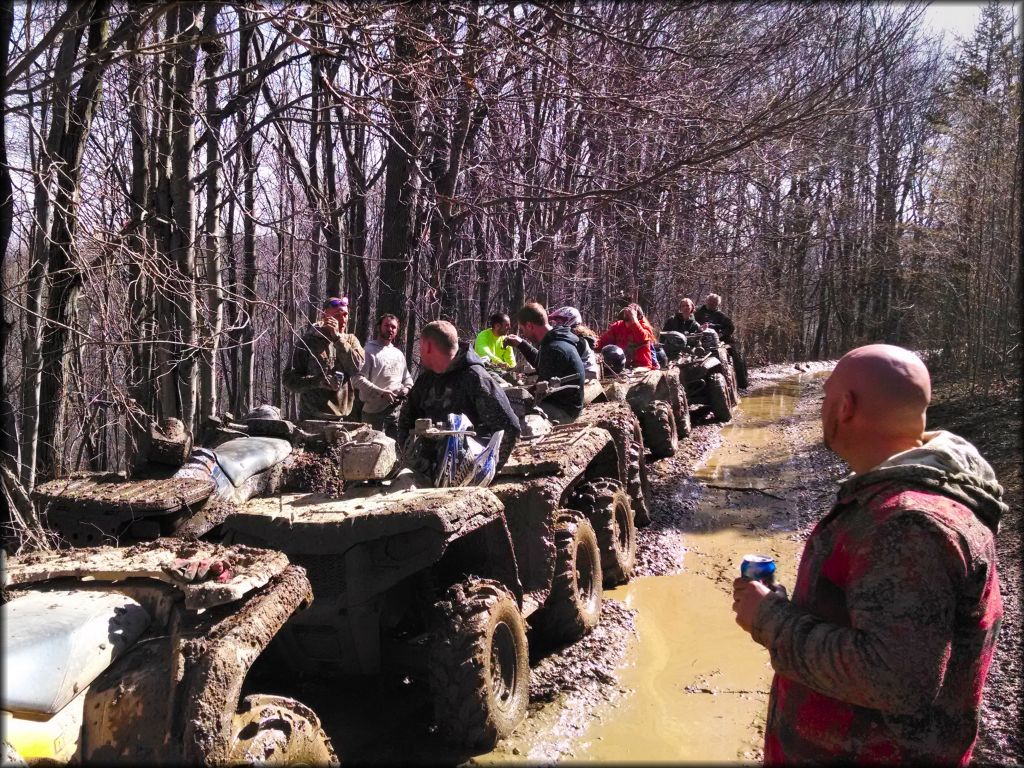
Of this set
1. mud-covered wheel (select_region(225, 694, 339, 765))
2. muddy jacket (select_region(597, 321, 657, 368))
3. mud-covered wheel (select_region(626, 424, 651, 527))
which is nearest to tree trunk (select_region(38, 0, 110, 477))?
mud-covered wheel (select_region(225, 694, 339, 765))

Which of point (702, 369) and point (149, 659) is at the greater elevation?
point (702, 369)

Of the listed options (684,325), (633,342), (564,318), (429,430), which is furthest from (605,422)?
(684,325)

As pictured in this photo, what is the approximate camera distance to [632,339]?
11500 mm

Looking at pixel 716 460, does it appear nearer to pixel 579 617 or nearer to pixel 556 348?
pixel 556 348

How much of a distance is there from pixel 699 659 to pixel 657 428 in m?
5.14

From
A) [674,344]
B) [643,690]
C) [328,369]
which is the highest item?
[674,344]

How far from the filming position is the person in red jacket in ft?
37.3

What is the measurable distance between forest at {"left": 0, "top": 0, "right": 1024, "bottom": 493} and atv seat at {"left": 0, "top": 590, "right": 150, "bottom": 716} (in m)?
1.39

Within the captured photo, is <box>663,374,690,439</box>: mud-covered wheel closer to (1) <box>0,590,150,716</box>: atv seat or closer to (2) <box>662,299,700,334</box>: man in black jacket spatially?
(2) <box>662,299,700,334</box>: man in black jacket

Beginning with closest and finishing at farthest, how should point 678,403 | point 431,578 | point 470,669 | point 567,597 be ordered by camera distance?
point 470,669
point 431,578
point 567,597
point 678,403

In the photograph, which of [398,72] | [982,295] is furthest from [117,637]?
[982,295]

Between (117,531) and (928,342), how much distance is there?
1789cm

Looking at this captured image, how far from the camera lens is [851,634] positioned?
1788mm

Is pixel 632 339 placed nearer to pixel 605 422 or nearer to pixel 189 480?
pixel 605 422
